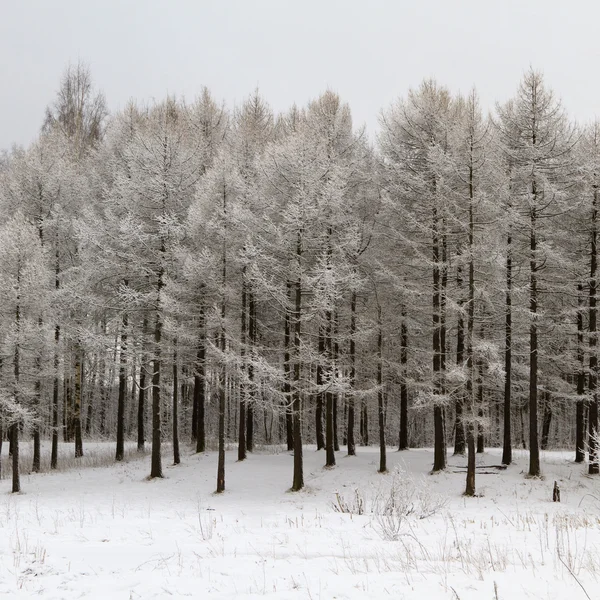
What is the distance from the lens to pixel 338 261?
1748 cm

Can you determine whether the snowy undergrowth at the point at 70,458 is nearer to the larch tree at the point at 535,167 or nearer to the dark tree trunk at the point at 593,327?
the larch tree at the point at 535,167

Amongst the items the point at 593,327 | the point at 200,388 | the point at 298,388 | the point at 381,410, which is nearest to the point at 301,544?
the point at 298,388

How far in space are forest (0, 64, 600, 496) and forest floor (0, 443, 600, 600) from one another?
1748 mm

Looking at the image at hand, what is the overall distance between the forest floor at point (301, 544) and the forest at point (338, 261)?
68.8 inches

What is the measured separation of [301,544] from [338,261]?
36.5ft

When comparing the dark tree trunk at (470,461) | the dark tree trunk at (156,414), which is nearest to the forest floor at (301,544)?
the dark tree trunk at (470,461)

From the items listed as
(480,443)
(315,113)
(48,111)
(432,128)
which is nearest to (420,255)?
(432,128)

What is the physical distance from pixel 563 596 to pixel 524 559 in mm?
1677

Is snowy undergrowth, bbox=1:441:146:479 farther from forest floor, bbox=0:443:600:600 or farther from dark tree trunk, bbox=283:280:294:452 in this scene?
dark tree trunk, bbox=283:280:294:452

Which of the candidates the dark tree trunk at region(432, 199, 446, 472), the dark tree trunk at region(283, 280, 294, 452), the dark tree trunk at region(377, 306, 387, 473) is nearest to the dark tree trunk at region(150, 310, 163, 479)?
the dark tree trunk at region(283, 280, 294, 452)

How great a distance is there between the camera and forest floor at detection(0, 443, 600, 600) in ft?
18.1

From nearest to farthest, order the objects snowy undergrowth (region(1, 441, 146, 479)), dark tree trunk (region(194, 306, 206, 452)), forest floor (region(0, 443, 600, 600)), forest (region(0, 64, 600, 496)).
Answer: forest floor (region(0, 443, 600, 600)) < forest (region(0, 64, 600, 496)) < dark tree trunk (region(194, 306, 206, 452)) < snowy undergrowth (region(1, 441, 146, 479))

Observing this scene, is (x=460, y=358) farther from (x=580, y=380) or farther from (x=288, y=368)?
→ (x=288, y=368)

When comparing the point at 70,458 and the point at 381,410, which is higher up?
the point at 381,410
